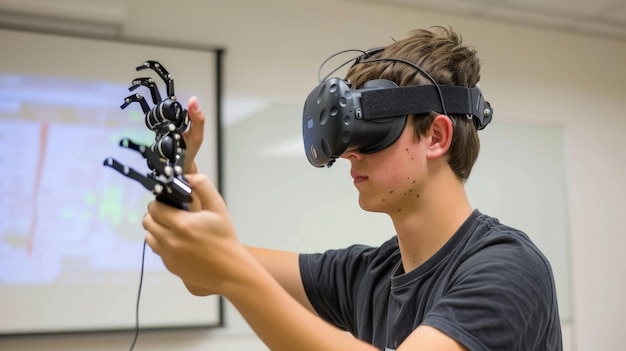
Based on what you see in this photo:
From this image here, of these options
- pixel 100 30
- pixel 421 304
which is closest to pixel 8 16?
pixel 100 30

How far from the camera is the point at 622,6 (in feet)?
12.2

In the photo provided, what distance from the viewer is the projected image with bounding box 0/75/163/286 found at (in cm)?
276

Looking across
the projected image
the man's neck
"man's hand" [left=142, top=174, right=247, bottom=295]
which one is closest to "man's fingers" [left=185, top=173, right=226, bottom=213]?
"man's hand" [left=142, top=174, right=247, bottom=295]

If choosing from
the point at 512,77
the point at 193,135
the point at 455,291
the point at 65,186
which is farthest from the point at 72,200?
the point at 512,77

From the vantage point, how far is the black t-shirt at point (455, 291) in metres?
0.99

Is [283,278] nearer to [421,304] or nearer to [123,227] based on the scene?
[421,304]

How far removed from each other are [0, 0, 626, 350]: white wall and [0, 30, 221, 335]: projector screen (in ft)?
0.57

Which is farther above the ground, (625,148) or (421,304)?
(625,148)

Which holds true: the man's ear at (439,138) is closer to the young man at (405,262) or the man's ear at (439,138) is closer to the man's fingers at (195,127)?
the young man at (405,262)

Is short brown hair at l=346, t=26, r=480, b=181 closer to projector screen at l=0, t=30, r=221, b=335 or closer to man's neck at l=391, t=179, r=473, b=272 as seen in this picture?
man's neck at l=391, t=179, r=473, b=272

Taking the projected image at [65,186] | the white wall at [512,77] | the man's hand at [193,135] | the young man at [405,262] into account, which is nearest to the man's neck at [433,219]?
the young man at [405,262]

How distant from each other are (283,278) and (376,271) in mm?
237

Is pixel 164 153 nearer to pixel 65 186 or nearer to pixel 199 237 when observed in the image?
pixel 199 237

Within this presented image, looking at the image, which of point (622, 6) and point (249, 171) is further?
point (622, 6)
